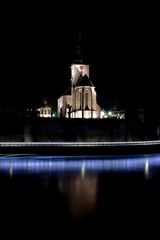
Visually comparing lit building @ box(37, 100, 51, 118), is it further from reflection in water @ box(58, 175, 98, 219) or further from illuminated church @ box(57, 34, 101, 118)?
reflection in water @ box(58, 175, 98, 219)

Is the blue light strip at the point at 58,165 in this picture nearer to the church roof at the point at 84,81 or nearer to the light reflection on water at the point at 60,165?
the light reflection on water at the point at 60,165

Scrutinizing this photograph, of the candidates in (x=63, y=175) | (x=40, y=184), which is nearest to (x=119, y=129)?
(x=63, y=175)

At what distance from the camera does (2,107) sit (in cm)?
4106

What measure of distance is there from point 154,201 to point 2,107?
33.3 m

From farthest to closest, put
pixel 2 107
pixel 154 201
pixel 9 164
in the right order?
1. pixel 2 107
2. pixel 9 164
3. pixel 154 201

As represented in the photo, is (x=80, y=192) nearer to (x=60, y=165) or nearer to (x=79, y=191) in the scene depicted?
(x=79, y=191)

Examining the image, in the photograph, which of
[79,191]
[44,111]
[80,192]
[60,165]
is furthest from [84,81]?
[80,192]

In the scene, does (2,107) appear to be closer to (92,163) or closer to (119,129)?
(119,129)

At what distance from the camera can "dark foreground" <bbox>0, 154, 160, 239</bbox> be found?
22.6 ft

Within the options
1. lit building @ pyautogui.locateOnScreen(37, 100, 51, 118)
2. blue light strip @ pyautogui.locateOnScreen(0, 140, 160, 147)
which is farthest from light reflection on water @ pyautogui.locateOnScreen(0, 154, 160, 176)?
lit building @ pyautogui.locateOnScreen(37, 100, 51, 118)

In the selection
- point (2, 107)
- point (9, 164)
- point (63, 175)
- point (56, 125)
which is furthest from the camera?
point (2, 107)

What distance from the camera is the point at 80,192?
11141mm

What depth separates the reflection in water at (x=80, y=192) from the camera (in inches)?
335

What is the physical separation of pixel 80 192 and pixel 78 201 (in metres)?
1.50
